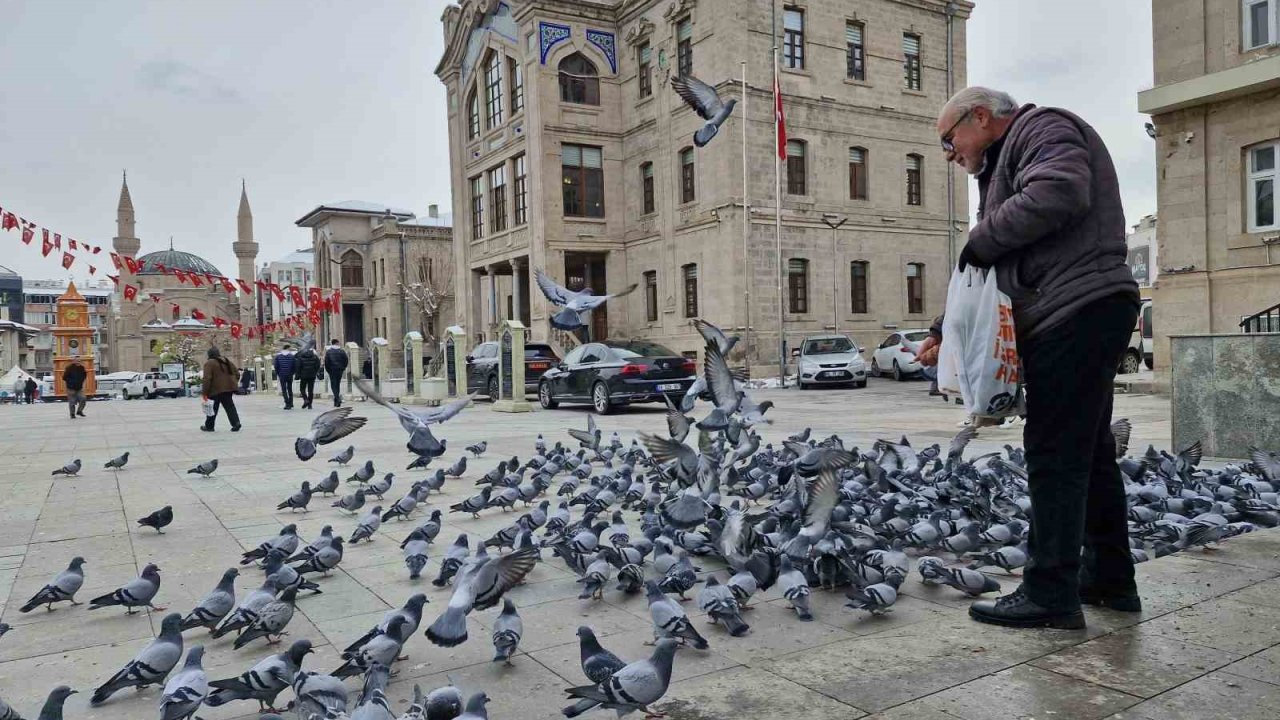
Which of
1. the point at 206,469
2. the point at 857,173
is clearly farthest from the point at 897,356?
the point at 206,469

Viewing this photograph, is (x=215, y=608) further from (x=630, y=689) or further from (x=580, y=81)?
(x=580, y=81)

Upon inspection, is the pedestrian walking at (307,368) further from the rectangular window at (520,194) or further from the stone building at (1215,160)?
the stone building at (1215,160)

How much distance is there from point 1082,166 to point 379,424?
1493 centimetres

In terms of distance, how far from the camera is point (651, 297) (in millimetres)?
31453

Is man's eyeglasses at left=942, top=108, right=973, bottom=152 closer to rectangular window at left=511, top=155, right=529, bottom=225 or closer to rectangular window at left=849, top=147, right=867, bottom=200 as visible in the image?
rectangular window at left=849, top=147, right=867, bottom=200

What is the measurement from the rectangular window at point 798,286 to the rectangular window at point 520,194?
35.4 ft

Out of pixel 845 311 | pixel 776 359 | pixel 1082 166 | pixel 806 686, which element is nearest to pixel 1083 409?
pixel 1082 166

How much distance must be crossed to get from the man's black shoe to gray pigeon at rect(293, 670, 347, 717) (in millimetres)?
2486

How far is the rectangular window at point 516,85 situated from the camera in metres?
33.2

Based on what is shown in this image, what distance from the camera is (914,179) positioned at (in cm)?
3209

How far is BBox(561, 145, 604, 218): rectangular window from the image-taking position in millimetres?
32250

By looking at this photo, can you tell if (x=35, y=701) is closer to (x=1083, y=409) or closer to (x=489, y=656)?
(x=489, y=656)

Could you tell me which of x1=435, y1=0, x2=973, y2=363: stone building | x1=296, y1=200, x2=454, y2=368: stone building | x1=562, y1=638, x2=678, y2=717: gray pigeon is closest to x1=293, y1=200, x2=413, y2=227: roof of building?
x1=296, y1=200, x2=454, y2=368: stone building

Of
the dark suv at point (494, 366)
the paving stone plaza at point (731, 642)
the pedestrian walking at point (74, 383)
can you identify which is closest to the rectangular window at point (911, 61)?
the dark suv at point (494, 366)
